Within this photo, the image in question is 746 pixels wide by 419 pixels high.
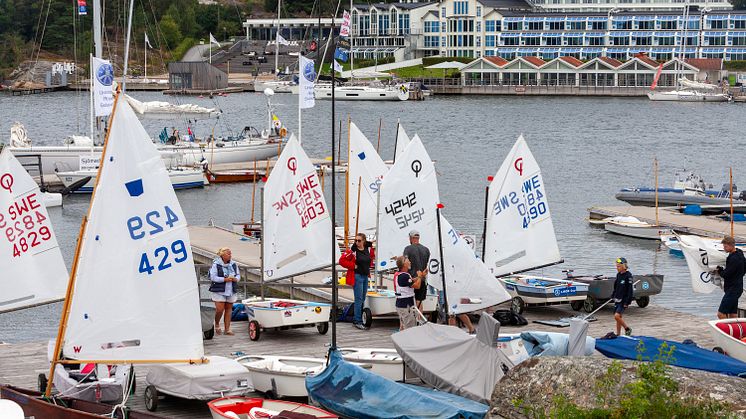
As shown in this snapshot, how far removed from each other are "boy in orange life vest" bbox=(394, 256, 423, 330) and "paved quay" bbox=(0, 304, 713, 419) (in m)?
0.66

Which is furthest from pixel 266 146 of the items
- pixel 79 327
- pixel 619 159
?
pixel 79 327

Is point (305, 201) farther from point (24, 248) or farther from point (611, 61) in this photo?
point (611, 61)

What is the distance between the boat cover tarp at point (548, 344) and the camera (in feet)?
60.6

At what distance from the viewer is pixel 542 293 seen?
2472 centimetres

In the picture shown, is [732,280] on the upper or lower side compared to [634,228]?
upper

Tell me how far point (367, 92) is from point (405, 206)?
12174 cm

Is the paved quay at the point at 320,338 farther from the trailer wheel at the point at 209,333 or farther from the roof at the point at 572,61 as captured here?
the roof at the point at 572,61

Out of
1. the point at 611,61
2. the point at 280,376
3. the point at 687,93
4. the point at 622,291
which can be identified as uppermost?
the point at 622,291

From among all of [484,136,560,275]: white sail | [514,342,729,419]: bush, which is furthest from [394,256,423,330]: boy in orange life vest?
[514,342,729,419]: bush

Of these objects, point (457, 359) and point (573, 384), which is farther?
point (457, 359)

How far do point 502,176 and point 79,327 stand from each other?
11.2 m

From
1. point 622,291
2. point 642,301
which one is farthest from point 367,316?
point 642,301

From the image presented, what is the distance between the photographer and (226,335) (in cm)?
2309

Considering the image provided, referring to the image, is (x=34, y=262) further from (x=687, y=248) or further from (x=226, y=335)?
(x=687, y=248)
